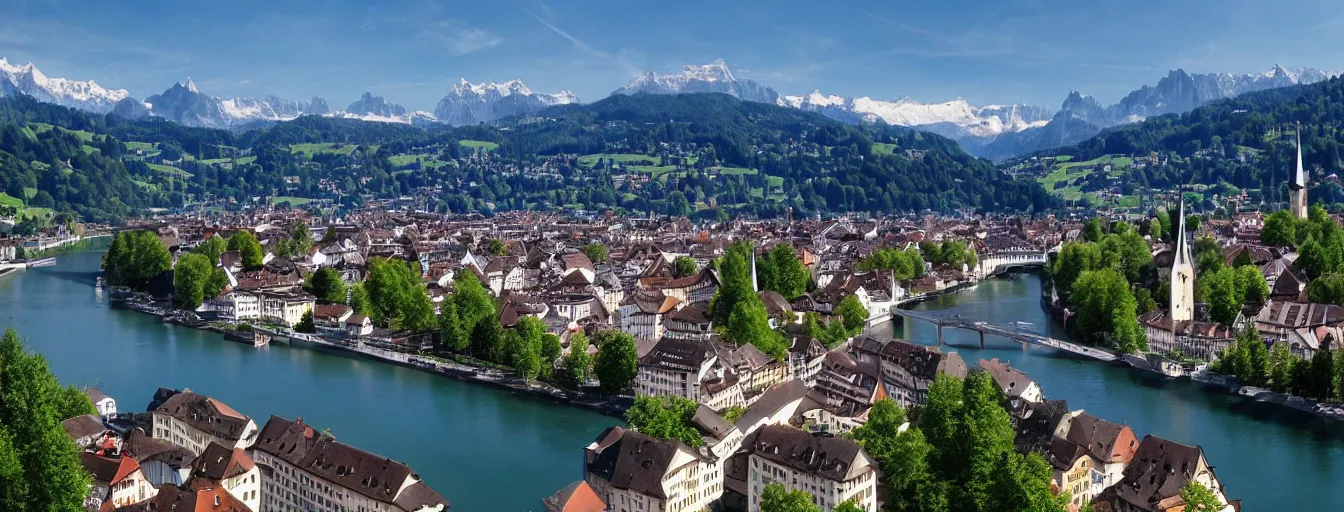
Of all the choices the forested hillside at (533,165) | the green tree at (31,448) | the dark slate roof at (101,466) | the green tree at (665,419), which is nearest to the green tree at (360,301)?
the green tree at (665,419)

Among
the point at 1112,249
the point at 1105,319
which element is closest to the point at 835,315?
the point at 1105,319

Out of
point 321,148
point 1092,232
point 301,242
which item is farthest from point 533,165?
point 1092,232

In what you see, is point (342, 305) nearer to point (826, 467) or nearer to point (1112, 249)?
point (826, 467)

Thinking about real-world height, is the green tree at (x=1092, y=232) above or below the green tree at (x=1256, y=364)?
above

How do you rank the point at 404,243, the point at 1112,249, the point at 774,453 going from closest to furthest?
the point at 774,453 < the point at 1112,249 < the point at 404,243

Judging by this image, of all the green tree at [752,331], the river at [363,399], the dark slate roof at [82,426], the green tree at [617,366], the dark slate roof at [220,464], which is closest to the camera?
the dark slate roof at [220,464]

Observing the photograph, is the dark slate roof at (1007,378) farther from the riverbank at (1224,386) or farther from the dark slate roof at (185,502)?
the dark slate roof at (185,502)

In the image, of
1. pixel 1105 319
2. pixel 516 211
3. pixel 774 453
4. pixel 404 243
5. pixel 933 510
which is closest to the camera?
pixel 933 510

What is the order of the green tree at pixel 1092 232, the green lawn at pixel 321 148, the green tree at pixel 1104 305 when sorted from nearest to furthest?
the green tree at pixel 1104 305 < the green tree at pixel 1092 232 < the green lawn at pixel 321 148
